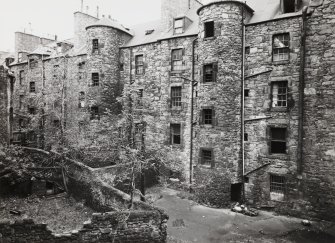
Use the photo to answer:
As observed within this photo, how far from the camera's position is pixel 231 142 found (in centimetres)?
1742

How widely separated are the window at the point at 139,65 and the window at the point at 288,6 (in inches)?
474

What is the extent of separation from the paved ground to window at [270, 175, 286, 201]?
1177mm

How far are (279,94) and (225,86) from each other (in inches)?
139

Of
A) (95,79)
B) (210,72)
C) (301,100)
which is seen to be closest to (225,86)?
(210,72)

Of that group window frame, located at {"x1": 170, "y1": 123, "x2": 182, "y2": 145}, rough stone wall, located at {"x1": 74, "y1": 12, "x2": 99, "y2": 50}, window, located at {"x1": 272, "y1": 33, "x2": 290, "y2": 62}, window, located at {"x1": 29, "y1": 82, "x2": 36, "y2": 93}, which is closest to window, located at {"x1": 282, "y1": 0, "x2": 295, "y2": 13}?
window, located at {"x1": 272, "y1": 33, "x2": 290, "y2": 62}

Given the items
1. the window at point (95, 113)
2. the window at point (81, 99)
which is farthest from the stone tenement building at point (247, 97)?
the window at point (81, 99)

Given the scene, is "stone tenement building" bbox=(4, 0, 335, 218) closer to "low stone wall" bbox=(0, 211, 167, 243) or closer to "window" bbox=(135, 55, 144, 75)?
"window" bbox=(135, 55, 144, 75)

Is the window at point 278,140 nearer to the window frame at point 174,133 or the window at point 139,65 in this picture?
the window frame at point 174,133

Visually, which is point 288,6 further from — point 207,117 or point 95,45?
point 95,45

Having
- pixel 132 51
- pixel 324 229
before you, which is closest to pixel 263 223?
pixel 324 229

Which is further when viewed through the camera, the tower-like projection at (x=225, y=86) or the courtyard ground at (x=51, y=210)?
the tower-like projection at (x=225, y=86)

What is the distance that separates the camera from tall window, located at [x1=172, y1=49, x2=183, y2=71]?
2066 cm

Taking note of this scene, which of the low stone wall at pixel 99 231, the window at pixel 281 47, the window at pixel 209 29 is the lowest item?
the low stone wall at pixel 99 231

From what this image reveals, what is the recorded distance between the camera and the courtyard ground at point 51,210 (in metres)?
14.8
